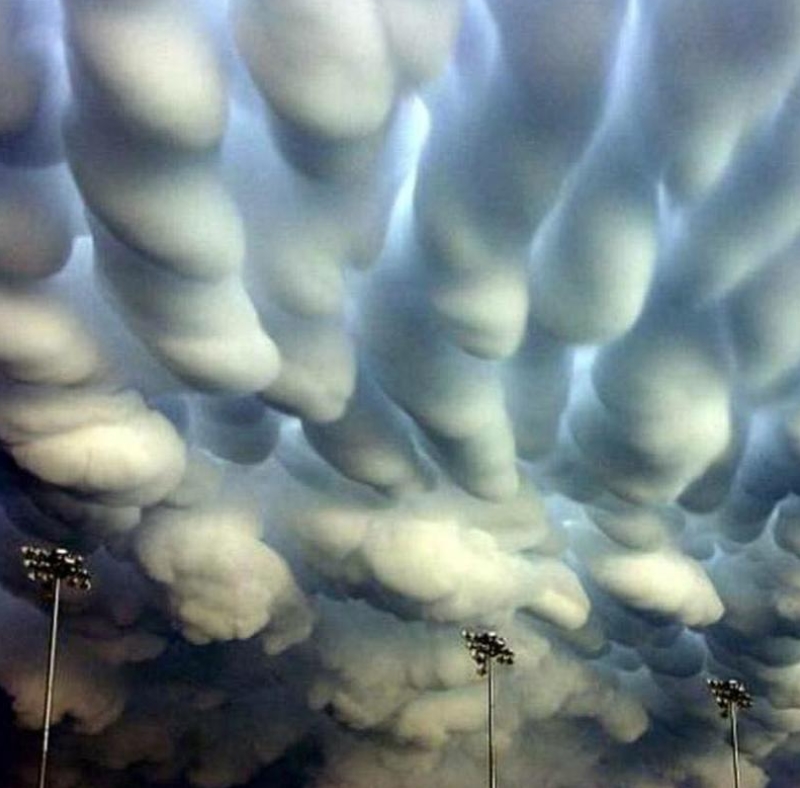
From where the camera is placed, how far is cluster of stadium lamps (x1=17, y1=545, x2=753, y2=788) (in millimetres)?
37156

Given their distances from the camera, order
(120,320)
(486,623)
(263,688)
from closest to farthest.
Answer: (120,320), (486,623), (263,688)

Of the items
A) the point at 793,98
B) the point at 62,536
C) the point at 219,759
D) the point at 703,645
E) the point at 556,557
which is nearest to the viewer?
the point at 793,98

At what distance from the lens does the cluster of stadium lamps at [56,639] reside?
122 feet

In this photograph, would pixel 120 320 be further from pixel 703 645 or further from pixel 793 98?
pixel 703 645

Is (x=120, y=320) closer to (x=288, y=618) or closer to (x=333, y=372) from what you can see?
(x=333, y=372)

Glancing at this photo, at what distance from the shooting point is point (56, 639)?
53.4 meters

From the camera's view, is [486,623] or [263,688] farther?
[263,688]

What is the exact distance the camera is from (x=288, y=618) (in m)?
51.5

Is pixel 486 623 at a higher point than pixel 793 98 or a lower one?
higher

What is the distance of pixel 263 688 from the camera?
232 feet

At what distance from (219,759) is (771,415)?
57.8m

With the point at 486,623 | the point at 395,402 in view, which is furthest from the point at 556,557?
the point at 395,402

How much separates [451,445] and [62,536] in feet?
48.0

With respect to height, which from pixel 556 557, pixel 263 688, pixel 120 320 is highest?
pixel 263 688
